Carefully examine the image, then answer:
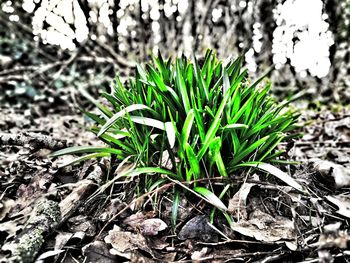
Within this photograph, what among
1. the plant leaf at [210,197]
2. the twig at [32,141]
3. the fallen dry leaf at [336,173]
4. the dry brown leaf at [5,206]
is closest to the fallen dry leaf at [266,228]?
the plant leaf at [210,197]

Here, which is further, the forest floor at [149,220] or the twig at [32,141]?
the twig at [32,141]

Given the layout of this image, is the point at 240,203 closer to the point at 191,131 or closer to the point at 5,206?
the point at 191,131

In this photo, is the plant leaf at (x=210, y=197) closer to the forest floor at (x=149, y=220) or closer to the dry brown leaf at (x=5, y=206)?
the forest floor at (x=149, y=220)

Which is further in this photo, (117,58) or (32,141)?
(117,58)

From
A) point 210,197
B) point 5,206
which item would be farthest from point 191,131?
point 5,206

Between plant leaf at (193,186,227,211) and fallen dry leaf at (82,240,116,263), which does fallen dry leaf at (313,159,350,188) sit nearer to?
plant leaf at (193,186,227,211)

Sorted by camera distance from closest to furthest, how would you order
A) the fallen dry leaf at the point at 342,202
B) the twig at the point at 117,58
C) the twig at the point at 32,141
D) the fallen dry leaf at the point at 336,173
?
the fallen dry leaf at the point at 342,202 → the fallen dry leaf at the point at 336,173 → the twig at the point at 32,141 → the twig at the point at 117,58

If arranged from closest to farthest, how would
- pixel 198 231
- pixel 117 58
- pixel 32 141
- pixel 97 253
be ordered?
pixel 97 253 < pixel 198 231 < pixel 32 141 < pixel 117 58
